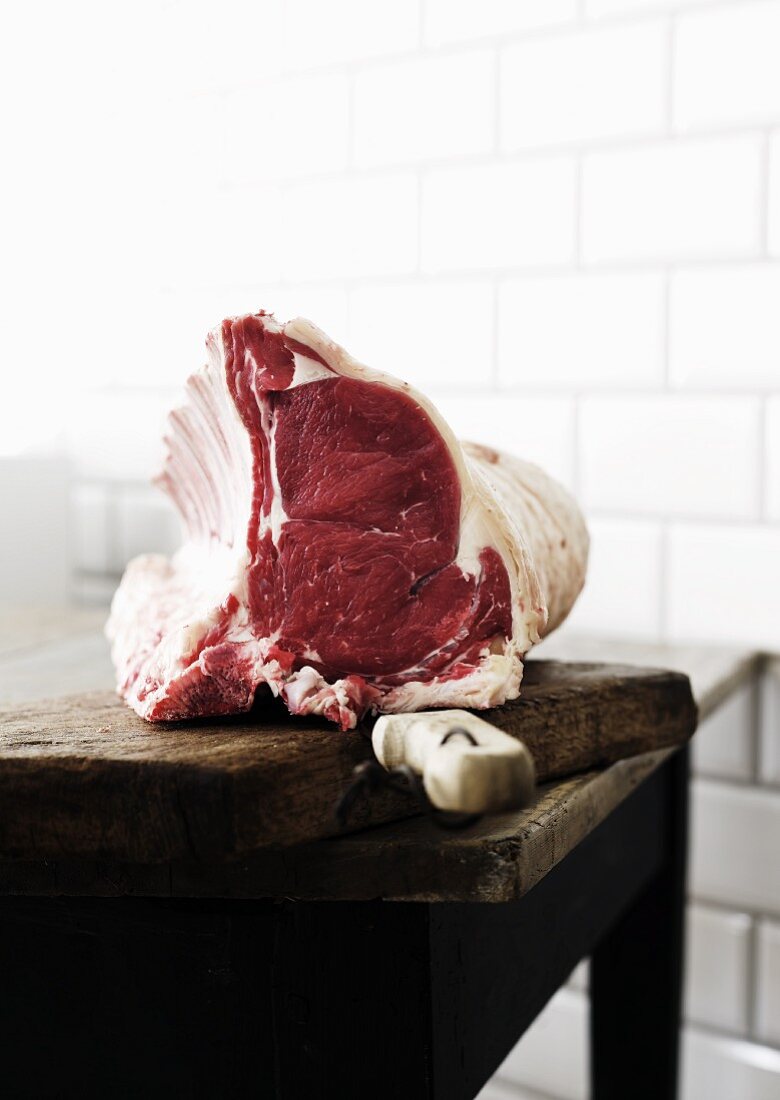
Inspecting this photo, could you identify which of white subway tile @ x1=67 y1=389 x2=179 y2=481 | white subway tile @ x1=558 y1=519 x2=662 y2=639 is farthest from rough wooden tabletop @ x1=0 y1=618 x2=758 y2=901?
white subway tile @ x1=67 y1=389 x2=179 y2=481

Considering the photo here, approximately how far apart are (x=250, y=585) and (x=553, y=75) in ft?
2.60

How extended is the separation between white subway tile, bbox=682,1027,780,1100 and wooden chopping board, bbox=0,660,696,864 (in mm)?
759

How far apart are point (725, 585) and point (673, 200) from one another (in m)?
0.40

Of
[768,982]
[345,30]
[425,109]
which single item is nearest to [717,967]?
[768,982]

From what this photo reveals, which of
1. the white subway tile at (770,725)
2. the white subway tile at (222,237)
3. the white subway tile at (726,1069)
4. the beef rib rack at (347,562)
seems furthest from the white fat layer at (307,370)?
the white subway tile at (726,1069)

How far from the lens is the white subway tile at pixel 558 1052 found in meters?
1.28

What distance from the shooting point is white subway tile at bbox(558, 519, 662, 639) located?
116cm

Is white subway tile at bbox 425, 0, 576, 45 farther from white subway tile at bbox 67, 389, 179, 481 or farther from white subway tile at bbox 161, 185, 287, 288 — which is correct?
white subway tile at bbox 67, 389, 179, 481

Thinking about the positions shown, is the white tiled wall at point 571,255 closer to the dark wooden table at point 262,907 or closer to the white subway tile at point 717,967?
the white subway tile at point 717,967

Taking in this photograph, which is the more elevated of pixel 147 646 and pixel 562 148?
pixel 562 148

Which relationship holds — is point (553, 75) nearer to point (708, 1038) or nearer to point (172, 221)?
point (172, 221)

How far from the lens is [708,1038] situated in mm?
1186

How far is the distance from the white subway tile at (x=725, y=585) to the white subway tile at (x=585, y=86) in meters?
0.42

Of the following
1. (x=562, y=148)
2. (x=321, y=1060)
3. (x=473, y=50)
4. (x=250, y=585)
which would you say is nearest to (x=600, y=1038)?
(x=321, y=1060)
